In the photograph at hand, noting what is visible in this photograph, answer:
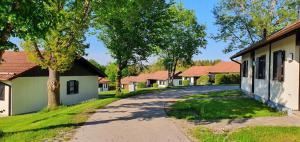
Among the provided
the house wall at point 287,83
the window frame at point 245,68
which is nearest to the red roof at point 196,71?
the window frame at point 245,68

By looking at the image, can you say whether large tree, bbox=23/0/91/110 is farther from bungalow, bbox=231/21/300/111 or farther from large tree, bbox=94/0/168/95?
bungalow, bbox=231/21/300/111

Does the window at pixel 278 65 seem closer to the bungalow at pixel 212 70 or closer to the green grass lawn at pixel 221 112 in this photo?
the green grass lawn at pixel 221 112

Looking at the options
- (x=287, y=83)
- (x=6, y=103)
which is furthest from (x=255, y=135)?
(x=6, y=103)

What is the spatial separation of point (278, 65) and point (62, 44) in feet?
38.6

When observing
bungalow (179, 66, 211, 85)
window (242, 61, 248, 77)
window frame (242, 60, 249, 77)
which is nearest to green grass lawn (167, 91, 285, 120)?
window frame (242, 60, 249, 77)

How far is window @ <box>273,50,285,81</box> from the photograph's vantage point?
15914mm

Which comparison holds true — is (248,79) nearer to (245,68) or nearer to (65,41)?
(245,68)

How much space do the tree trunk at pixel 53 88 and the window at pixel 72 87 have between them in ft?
26.4

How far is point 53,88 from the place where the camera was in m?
23.3

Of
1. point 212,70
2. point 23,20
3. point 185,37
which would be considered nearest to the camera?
point 23,20

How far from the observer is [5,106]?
86.3 ft

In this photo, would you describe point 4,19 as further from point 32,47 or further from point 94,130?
point 32,47

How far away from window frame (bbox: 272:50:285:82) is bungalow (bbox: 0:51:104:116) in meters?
16.9

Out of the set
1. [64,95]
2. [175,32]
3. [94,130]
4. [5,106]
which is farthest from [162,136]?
[175,32]
